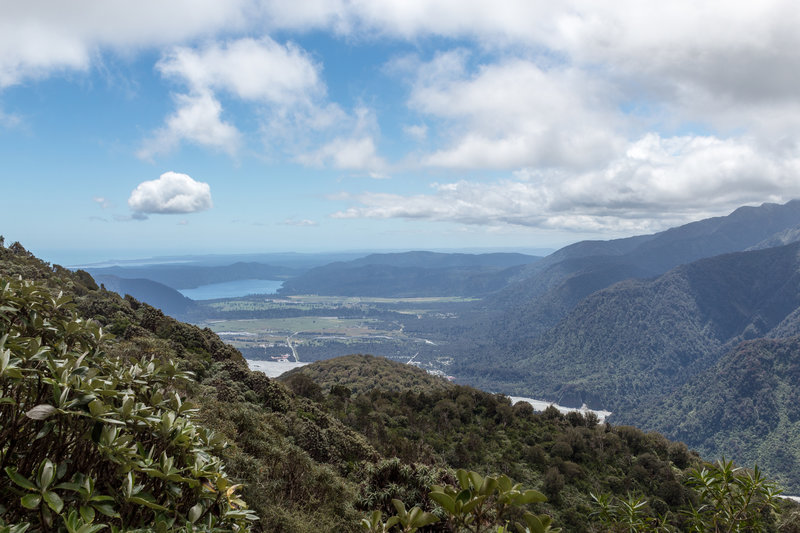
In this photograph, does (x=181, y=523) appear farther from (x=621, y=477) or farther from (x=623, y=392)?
(x=623, y=392)

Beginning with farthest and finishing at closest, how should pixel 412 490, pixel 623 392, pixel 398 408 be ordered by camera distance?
Answer: pixel 623 392 → pixel 398 408 → pixel 412 490

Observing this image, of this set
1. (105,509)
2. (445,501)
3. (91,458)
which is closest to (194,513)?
(105,509)

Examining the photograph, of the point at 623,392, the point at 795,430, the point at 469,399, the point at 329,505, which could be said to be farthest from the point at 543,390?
the point at 329,505

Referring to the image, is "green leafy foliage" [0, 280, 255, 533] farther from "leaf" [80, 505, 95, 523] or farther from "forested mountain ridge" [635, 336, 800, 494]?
"forested mountain ridge" [635, 336, 800, 494]

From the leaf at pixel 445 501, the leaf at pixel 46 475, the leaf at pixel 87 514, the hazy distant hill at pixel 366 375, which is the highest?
the leaf at pixel 46 475

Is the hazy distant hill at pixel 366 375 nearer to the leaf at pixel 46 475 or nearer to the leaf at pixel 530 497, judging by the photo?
the leaf at pixel 530 497

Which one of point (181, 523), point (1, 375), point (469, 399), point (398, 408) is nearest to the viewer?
point (1, 375)

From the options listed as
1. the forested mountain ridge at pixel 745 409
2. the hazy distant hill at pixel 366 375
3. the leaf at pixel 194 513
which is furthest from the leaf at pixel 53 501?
the forested mountain ridge at pixel 745 409

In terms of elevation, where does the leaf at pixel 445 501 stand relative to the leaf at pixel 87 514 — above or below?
below
